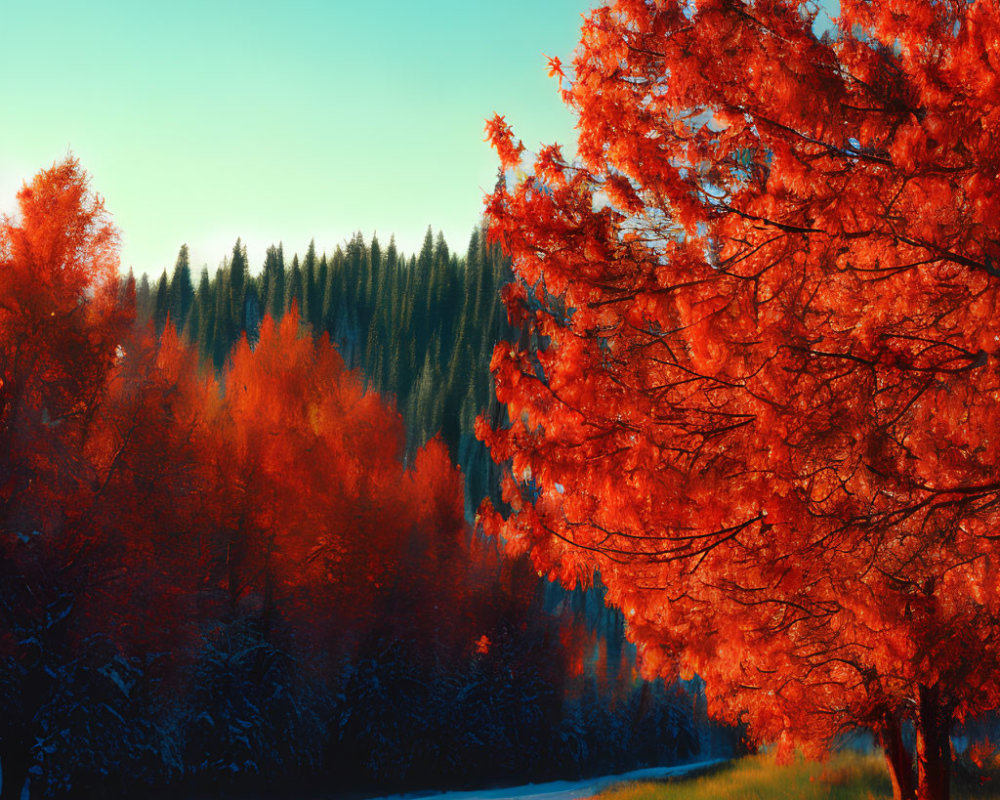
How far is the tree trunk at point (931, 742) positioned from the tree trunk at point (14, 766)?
47.1 ft

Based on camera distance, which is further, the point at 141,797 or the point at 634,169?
the point at 141,797

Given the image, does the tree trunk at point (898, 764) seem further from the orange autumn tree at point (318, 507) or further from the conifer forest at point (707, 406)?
the orange autumn tree at point (318, 507)

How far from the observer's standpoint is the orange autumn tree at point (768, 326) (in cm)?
514

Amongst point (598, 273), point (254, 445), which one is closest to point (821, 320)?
point (598, 273)

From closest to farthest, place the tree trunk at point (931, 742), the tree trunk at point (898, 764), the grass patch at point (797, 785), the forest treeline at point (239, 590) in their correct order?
the tree trunk at point (931, 742) → the tree trunk at point (898, 764) → the grass patch at point (797, 785) → the forest treeline at point (239, 590)

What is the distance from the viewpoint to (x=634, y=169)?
6.18 metres

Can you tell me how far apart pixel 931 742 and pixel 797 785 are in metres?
7.60

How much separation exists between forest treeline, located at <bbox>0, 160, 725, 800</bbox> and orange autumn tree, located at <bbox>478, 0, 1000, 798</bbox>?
40.5ft

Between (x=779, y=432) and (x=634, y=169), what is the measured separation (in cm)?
225

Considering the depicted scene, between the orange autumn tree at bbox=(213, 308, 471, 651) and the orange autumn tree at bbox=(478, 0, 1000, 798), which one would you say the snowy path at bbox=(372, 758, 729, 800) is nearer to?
the orange autumn tree at bbox=(213, 308, 471, 651)

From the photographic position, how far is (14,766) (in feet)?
49.5

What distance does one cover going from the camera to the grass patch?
13.6m

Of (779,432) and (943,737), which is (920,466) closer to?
(779,432)

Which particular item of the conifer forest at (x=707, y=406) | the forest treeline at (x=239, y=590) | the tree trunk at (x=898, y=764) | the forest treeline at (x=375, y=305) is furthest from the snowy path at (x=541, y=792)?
the forest treeline at (x=375, y=305)
